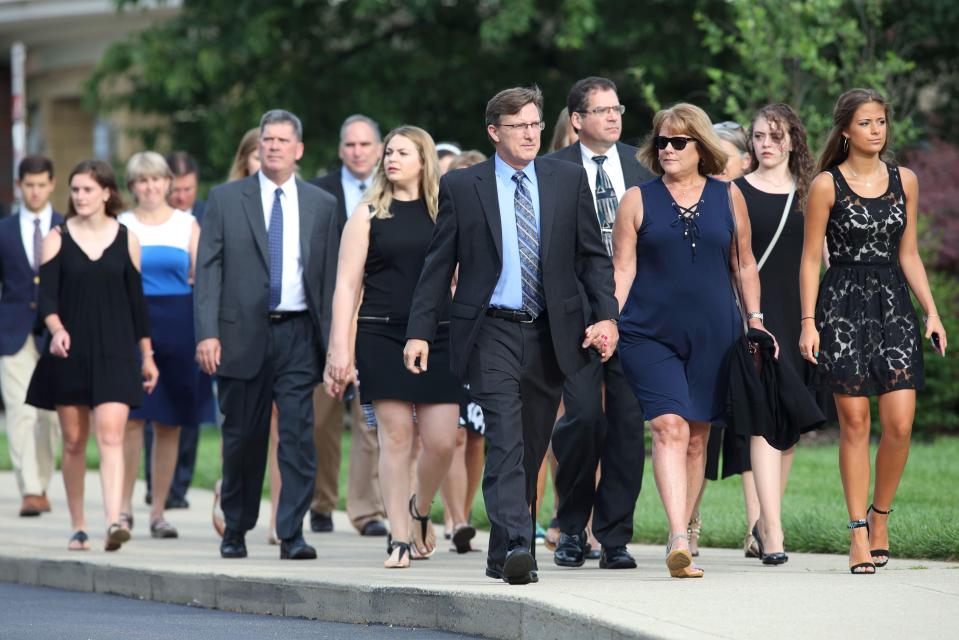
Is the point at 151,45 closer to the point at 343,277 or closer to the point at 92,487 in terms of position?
the point at 92,487

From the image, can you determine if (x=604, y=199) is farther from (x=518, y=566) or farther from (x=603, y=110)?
(x=518, y=566)

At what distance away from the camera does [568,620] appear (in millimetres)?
6738

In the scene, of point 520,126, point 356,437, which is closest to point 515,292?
point 520,126

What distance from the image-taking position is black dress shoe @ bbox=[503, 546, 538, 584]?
7586mm

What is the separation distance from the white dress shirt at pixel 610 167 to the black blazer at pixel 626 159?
0.02 metres

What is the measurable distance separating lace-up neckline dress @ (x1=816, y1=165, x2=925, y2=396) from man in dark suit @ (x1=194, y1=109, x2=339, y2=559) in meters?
2.80

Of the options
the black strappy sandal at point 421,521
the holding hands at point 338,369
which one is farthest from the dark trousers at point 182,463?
the holding hands at point 338,369

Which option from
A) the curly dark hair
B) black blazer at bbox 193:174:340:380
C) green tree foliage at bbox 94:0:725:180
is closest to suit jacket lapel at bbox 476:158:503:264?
the curly dark hair

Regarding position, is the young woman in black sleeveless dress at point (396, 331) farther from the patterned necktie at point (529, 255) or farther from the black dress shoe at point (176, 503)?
the black dress shoe at point (176, 503)

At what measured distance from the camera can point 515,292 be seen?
795 cm

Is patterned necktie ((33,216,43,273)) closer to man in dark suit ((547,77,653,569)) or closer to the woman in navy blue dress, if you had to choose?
man in dark suit ((547,77,653,569))

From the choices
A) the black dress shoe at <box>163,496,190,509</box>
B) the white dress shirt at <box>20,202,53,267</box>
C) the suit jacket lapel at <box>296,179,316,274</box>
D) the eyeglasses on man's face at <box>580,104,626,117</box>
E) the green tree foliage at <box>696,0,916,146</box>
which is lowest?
the black dress shoe at <box>163,496,190,509</box>

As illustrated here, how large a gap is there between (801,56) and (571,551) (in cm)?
869

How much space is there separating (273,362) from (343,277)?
0.90 m
